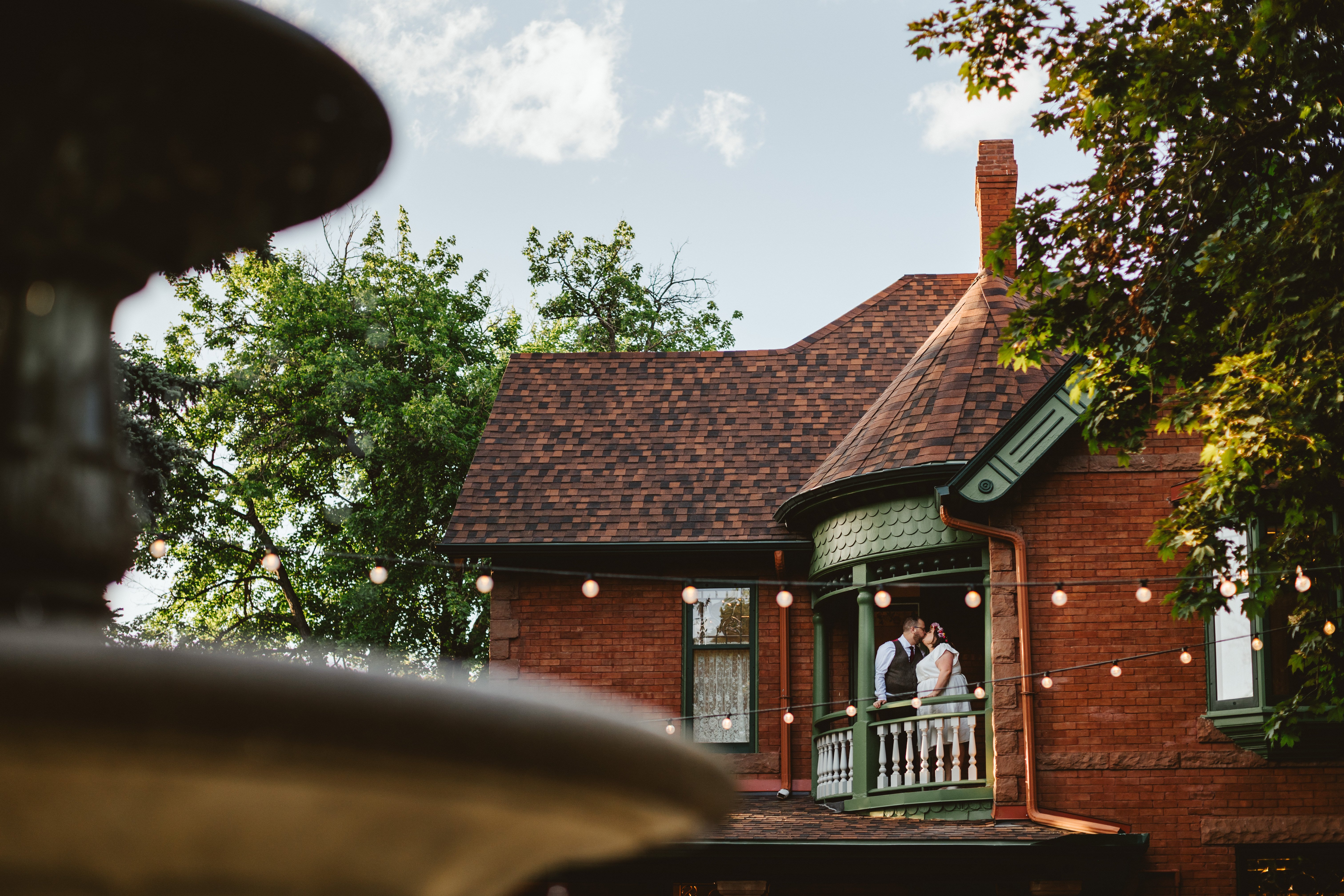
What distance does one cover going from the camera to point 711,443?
59.9 feet

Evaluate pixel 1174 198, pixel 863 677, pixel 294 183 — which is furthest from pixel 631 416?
pixel 294 183

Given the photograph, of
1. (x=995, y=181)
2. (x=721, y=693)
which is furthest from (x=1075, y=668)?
(x=995, y=181)

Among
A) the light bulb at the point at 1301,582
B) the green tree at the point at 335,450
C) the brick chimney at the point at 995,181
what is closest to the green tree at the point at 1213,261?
the light bulb at the point at 1301,582

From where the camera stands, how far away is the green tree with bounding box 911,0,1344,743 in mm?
9117

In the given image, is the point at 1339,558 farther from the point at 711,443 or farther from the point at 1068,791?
the point at 711,443

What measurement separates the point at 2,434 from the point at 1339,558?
11.0 meters

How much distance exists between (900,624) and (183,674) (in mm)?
16650

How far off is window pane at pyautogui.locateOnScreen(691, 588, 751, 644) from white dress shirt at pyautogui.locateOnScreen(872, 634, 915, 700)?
2451 mm

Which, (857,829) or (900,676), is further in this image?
(900,676)

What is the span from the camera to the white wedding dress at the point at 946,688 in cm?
1354

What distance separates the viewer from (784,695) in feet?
52.5

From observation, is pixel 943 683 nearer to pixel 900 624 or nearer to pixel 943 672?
pixel 943 672

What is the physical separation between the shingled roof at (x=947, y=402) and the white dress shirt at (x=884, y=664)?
6.52 feet

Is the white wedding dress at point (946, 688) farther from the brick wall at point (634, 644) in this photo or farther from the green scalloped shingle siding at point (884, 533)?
the brick wall at point (634, 644)
